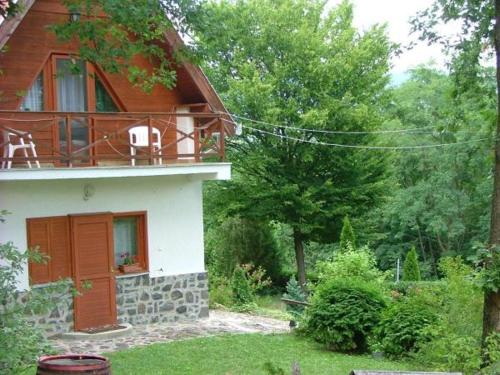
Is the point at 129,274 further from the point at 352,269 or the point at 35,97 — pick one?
the point at 352,269

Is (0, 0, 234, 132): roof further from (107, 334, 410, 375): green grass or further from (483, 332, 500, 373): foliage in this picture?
(483, 332, 500, 373): foliage

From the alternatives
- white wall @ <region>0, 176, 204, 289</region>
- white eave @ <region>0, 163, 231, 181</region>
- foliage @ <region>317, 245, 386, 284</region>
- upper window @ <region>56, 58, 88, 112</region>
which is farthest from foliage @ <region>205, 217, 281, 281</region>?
upper window @ <region>56, 58, 88, 112</region>

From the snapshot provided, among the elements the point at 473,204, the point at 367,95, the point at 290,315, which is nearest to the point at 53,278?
the point at 290,315

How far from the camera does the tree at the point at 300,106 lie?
23250mm

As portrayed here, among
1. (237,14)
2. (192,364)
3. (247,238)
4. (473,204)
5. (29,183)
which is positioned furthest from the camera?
(473,204)

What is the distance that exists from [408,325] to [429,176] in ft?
85.7

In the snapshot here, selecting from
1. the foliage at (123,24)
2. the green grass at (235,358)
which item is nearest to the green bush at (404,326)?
the green grass at (235,358)

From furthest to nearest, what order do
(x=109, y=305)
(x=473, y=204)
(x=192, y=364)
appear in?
(x=473, y=204), (x=109, y=305), (x=192, y=364)

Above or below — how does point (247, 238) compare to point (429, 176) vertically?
below

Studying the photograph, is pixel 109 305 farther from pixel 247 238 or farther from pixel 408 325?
pixel 247 238

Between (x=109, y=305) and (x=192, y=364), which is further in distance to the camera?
(x=109, y=305)

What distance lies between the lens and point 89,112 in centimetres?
1248

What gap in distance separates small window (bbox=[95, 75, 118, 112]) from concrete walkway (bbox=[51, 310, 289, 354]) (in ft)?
14.6

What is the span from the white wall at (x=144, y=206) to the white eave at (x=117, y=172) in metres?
0.62
